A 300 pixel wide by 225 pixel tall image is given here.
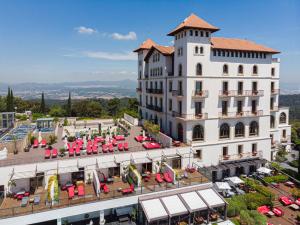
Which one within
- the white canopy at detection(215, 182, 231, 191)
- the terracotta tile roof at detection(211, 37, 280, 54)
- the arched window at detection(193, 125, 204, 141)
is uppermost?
the terracotta tile roof at detection(211, 37, 280, 54)

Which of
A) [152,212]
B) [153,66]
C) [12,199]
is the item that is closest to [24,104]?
[153,66]

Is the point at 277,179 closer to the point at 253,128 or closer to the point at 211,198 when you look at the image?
the point at 253,128

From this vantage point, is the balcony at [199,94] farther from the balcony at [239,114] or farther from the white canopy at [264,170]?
the white canopy at [264,170]

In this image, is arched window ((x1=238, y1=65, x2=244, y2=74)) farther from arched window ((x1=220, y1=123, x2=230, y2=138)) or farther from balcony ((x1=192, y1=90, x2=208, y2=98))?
arched window ((x1=220, y1=123, x2=230, y2=138))

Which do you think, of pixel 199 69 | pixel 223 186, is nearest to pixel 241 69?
pixel 199 69

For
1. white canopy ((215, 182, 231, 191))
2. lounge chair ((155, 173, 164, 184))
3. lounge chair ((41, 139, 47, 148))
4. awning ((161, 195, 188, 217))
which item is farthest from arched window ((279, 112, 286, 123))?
lounge chair ((41, 139, 47, 148))

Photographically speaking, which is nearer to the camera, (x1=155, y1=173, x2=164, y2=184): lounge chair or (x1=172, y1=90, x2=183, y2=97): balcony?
(x1=155, y1=173, x2=164, y2=184): lounge chair
